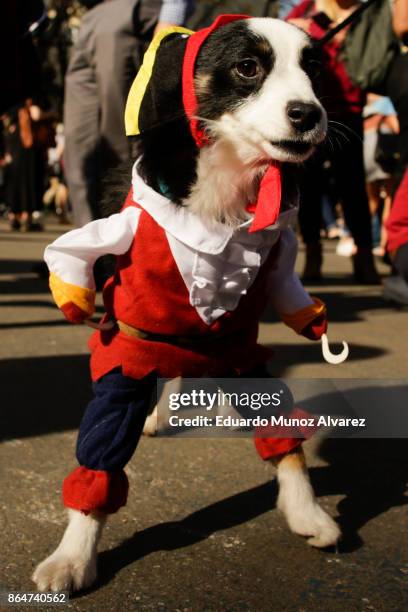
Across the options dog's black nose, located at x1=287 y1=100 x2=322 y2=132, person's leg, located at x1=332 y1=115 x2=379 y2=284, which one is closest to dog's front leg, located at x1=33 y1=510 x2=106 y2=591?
dog's black nose, located at x1=287 y1=100 x2=322 y2=132

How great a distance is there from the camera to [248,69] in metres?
1.90

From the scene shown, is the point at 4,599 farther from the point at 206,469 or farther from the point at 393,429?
the point at 393,429

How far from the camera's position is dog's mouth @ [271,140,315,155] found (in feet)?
6.11

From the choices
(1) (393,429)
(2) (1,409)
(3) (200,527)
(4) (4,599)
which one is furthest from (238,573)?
(2) (1,409)

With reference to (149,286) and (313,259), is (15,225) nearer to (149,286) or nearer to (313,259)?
(313,259)

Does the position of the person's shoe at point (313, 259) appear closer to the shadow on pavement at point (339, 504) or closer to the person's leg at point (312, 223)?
the person's leg at point (312, 223)

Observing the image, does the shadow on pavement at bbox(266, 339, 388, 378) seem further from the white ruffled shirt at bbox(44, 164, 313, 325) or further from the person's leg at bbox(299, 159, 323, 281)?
the person's leg at bbox(299, 159, 323, 281)

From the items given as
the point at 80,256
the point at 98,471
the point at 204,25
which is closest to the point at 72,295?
the point at 80,256

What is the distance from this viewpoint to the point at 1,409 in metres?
3.08

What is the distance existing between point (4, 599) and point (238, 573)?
53 centimetres

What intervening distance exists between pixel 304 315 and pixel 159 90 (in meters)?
0.70

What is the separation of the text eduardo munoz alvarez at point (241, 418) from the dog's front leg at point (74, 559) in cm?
51

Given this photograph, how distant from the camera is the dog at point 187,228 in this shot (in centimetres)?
190
